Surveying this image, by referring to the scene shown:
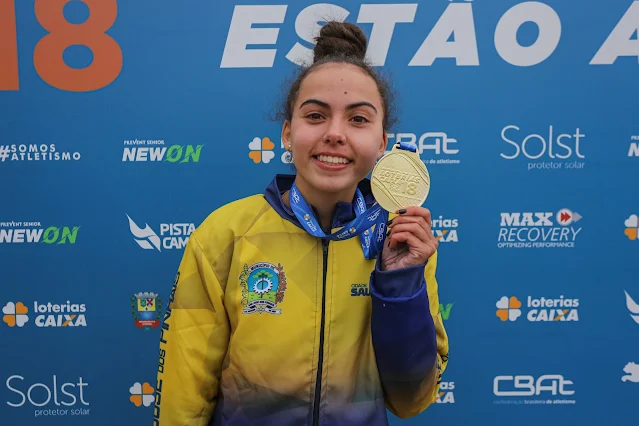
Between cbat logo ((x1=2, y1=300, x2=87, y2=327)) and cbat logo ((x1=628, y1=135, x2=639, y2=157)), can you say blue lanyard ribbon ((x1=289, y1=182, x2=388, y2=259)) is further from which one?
cbat logo ((x1=628, y1=135, x2=639, y2=157))

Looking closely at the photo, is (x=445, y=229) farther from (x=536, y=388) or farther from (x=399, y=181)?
(x=399, y=181)

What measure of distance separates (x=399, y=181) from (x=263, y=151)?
1.03 meters

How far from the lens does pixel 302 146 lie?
3.84ft

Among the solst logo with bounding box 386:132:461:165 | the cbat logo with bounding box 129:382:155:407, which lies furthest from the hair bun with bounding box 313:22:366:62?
the cbat logo with bounding box 129:382:155:407

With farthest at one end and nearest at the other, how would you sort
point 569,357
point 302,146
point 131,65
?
point 569,357 < point 131,65 < point 302,146

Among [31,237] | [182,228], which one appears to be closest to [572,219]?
[182,228]

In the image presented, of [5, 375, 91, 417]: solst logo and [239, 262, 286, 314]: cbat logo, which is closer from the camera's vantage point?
[239, 262, 286, 314]: cbat logo

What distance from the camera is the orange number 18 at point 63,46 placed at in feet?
6.66

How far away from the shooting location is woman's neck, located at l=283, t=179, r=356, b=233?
49.3 inches

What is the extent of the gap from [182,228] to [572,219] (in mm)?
1712

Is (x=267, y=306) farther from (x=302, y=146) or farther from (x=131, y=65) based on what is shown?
(x=131, y=65)

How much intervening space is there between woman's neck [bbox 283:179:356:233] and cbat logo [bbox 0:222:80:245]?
129 cm

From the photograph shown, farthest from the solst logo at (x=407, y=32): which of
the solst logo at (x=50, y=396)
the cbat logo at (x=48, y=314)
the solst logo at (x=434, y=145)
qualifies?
the solst logo at (x=50, y=396)

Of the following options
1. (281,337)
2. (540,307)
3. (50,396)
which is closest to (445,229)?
(540,307)
